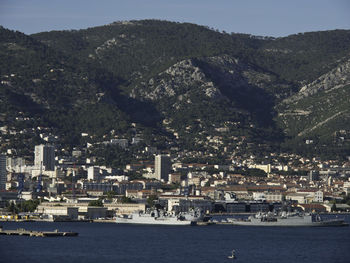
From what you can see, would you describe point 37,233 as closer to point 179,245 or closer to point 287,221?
point 179,245

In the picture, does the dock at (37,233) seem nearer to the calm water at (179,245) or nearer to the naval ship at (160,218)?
the calm water at (179,245)

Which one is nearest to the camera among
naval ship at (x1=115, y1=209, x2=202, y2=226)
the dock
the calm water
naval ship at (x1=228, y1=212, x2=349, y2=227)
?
the calm water

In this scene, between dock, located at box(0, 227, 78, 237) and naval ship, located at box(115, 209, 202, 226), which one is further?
naval ship, located at box(115, 209, 202, 226)

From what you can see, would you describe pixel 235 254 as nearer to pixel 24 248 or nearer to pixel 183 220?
pixel 24 248

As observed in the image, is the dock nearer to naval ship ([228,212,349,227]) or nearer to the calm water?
the calm water

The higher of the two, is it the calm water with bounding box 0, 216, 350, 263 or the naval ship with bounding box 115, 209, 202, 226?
the naval ship with bounding box 115, 209, 202, 226

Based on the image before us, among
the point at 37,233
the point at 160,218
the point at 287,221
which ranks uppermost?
the point at 160,218

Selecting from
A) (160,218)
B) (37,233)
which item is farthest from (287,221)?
(37,233)

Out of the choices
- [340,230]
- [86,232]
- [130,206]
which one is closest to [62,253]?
[86,232]

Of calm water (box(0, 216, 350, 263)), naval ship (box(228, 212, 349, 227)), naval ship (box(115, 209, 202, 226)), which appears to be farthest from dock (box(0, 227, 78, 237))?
naval ship (box(228, 212, 349, 227))
